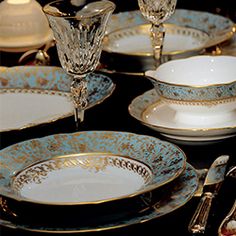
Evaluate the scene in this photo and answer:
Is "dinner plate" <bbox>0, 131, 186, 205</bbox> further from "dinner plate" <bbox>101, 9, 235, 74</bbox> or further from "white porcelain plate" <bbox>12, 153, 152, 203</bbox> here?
"dinner plate" <bbox>101, 9, 235, 74</bbox>

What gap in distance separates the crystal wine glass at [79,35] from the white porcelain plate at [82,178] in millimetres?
115

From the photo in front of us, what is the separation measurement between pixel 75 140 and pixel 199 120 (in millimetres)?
188

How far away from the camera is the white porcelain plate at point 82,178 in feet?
2.77

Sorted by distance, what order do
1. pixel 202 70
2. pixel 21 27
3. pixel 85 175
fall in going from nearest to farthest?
pixel 85 175
pixel 202 70
pixel 21 27

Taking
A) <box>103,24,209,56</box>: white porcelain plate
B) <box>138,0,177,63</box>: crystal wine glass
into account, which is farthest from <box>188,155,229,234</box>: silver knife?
<box>103,24,209,56</box>: white porcelain plate

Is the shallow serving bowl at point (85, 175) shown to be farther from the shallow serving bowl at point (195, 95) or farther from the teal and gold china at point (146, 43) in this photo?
the teal and gold china at point (146, 43)

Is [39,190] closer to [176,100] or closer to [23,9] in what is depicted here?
[176,100]

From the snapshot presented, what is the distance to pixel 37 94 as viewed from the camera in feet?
4.00

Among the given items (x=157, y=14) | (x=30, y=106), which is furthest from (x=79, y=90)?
(x=157, y=14)

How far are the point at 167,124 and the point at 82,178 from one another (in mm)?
216

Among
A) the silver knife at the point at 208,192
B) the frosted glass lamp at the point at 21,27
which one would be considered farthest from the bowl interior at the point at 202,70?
the frosted glass lamp at the point at 21,27

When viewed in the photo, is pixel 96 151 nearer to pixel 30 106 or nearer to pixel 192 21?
pixel 30 106

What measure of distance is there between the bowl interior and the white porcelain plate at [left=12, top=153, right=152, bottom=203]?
25 centimetres

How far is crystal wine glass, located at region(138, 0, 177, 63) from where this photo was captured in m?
1.26
